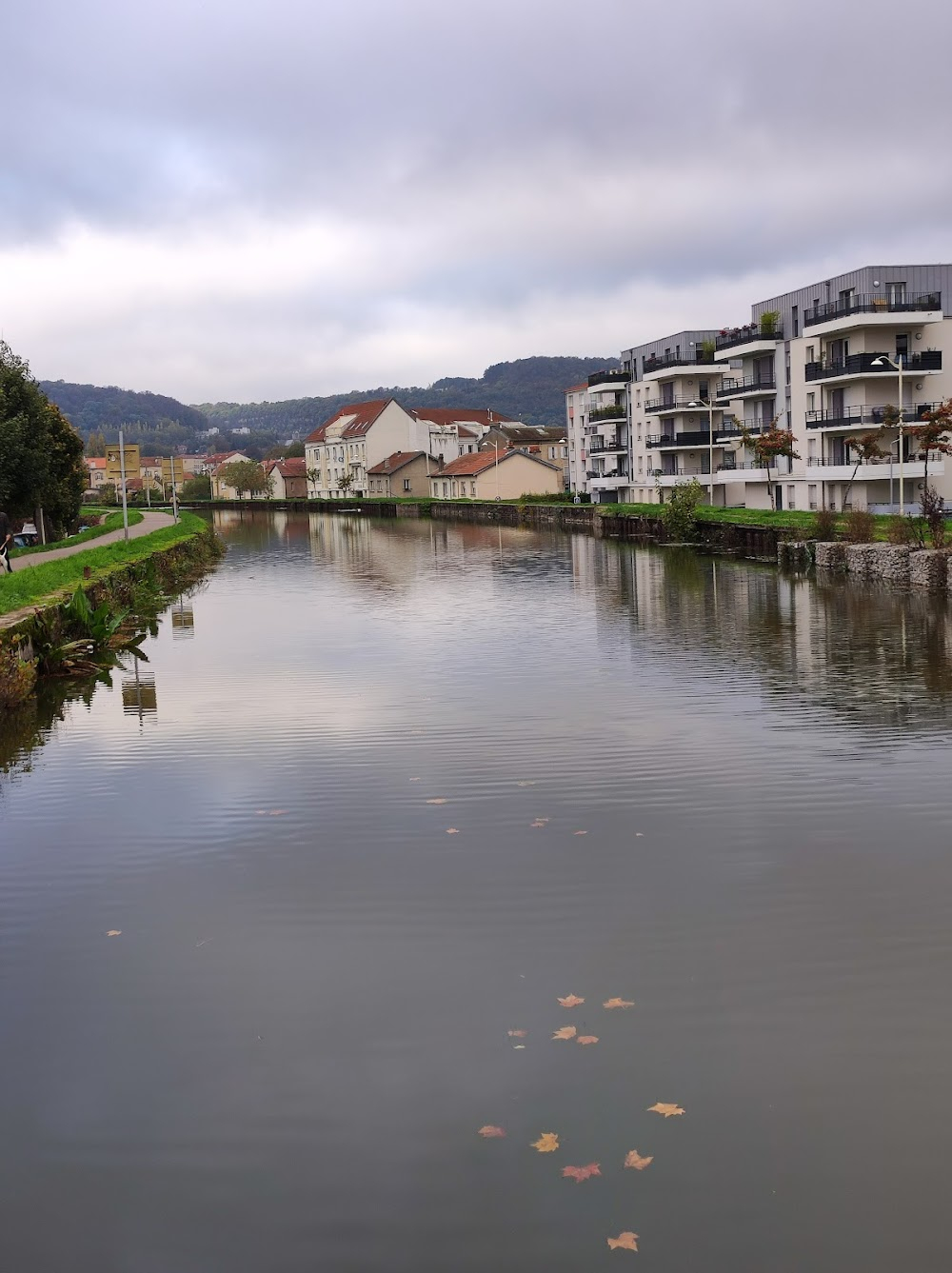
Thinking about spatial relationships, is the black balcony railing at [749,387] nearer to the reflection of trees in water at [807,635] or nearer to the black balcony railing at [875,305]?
the black balcony railing at [875,305]

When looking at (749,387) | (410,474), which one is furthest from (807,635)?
(410,474)

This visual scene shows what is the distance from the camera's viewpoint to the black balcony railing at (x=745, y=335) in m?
75.8

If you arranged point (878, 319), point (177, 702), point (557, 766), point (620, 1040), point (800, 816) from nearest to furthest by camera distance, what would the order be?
point (620, 1040), point (800, 816), point (557, 766), point (177, 702), point (878, 319)

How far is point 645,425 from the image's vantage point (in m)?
97.1

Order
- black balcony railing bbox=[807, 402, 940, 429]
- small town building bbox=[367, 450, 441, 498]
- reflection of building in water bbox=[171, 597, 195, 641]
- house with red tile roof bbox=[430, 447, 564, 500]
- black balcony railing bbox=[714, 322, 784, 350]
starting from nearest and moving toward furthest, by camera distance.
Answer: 1. reflection of building in water bbox=[171, 597, 195, 641]
2. black balcony railing bbox=[807, 402, 940, 429]
3. black balcony railing bbox=[714, 322, 784, 350]
4. house with red tile roof bbox=[430, 447, 564, 500]
5. small town building bbox=[367, 450, 441, 498]

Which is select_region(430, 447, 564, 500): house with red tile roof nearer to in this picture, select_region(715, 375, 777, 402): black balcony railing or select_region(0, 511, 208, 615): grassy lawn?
select_region(715, 375, 777, 402): black balcony railing

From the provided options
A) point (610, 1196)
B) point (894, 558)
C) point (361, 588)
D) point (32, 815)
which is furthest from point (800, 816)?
point (361, 588)

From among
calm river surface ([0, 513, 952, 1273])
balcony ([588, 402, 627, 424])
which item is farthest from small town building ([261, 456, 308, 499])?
calm river surface ([0, 513, 952, 1273])

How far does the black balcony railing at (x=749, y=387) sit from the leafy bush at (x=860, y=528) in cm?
3339

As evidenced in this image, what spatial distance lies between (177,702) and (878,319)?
50.5 m

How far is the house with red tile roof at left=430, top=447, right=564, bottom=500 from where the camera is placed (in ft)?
416

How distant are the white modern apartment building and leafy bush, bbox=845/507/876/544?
6.40m

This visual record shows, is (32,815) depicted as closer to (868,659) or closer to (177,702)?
(177,702)

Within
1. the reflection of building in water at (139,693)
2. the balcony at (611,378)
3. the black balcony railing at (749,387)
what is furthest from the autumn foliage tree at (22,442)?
the balcony at (611,378)
